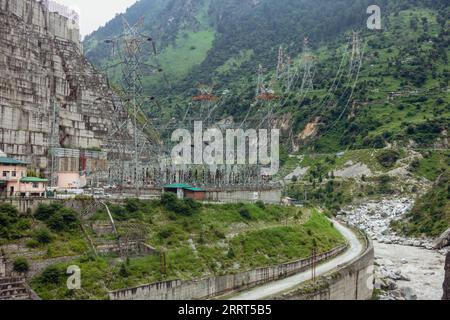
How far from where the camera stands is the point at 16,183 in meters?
40.1

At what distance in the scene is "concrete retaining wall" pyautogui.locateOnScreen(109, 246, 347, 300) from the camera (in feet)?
101

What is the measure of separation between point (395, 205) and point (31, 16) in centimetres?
6468

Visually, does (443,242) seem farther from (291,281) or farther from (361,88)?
(361,88)

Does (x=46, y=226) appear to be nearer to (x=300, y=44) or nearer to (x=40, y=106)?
(x=40, y=106)

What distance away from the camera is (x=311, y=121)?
126562 mm

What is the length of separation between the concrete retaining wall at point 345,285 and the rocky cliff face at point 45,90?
33.4 metres

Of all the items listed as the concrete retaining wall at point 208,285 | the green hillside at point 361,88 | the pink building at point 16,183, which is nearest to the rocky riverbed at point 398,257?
the concrete retaining wall at point 208,285

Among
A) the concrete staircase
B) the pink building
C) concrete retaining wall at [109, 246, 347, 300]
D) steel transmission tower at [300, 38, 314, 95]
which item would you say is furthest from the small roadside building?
steel transmission tower at [300, 38, 314, 95]

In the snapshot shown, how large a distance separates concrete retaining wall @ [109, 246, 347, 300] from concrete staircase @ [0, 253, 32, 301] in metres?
4.66

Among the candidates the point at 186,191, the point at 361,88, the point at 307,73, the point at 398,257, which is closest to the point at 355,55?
the point at 307,73

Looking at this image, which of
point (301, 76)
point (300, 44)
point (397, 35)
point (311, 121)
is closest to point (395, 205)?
point (311, 121)

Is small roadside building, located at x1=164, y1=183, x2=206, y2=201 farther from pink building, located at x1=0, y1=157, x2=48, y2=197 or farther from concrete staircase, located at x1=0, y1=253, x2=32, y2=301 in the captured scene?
concrete staircase, located at x1=0, y1=253, x2=32, y2=301

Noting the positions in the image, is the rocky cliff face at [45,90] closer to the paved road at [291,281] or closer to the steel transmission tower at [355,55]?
the paved road at [291,281]

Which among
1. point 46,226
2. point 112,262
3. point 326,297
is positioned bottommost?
point 326,297
